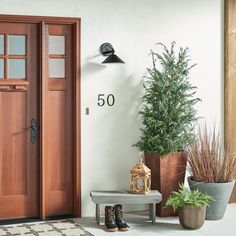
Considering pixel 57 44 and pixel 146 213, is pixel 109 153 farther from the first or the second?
pixel 57 44

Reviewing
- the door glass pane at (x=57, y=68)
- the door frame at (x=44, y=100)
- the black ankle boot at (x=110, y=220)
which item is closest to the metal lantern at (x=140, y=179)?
the black ankle boot at (x=110, y=220)

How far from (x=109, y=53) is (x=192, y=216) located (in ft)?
6.42

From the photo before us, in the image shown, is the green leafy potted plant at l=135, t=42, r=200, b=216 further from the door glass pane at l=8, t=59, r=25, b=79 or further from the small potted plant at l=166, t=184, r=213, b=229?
the door glass pane at l=8, t=59, r=25, b=79

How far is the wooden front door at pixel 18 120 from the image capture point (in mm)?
5328

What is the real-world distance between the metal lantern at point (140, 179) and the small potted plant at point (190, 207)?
0.96ft

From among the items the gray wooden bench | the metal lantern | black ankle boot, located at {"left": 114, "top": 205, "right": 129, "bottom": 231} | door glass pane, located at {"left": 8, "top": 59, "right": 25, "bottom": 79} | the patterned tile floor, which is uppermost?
door glass pane, located at {"left": 8, "top": 59, "right": 25, "bottom": 79}

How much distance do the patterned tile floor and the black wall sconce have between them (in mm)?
1768

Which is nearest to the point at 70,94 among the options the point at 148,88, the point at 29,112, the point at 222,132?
the point at 29,112

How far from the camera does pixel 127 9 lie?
224 inches

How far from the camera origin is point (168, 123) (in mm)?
5449

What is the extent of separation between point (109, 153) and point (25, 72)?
4.23ft

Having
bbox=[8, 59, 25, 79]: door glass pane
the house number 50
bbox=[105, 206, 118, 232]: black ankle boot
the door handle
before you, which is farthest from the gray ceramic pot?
bbox=[8, 59, 25, 79]: door glass pane

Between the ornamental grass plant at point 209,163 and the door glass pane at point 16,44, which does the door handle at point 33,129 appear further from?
the ornamental grass plant at point 209,163

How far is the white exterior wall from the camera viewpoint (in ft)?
18.2
